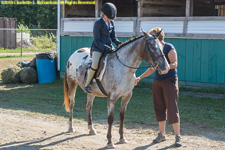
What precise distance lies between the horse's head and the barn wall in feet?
22.0

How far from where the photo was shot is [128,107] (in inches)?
423

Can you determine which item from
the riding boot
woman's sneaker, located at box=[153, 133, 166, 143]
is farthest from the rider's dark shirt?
the riding boot

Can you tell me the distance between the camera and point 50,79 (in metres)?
16.0

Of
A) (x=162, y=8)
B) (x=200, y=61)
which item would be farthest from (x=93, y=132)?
(x=162, y=8)

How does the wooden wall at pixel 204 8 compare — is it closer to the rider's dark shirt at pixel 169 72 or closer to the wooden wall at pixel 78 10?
the wooden wall at pixel 78 10

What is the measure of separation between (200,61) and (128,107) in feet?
12.3

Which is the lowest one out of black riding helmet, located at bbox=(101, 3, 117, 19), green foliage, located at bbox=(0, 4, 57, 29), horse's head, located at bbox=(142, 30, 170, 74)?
horse's head, located at bbox=(142, 30, 170, 74)

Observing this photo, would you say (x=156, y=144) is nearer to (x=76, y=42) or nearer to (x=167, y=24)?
(x=167, y=24)

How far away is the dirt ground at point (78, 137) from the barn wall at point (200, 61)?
4.72 metres

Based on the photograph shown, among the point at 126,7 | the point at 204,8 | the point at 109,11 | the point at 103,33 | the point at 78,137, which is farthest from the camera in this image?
the point at 204,8

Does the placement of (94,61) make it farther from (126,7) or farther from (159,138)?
(126,7)

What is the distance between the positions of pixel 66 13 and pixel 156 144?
10.6m

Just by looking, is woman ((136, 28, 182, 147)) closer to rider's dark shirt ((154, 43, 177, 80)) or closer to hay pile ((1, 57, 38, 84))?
rider's dark shirt ((154, 43, 177, 80))

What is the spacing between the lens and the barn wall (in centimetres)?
1257
